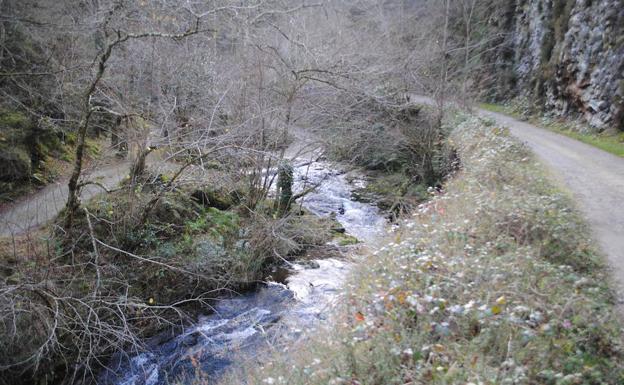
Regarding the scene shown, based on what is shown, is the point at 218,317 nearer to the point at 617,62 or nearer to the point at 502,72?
the point at 617,62

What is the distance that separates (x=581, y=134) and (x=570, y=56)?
446 centimetres

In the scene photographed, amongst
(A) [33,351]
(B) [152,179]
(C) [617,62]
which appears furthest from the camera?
(C) [617,62]

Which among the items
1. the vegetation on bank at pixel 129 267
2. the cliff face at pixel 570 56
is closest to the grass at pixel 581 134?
the cliff face at pixel 570 56

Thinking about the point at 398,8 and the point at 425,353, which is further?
the point at 398,8

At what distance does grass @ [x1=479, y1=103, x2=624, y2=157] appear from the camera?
42.5 feet

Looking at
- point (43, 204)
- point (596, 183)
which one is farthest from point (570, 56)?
point (43, 204)

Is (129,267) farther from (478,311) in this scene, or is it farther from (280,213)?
(478,311)

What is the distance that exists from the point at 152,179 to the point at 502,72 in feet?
71.3

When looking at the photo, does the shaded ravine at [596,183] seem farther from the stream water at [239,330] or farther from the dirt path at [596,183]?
the stream water at [239,330]

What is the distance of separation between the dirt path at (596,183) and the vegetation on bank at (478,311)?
0.87ft

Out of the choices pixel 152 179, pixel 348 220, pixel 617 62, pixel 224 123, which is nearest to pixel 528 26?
pixel 617 62

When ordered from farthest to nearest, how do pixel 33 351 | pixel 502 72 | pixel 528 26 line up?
1. pixel 502 72
2. pixel 528 26
3. pixel 33 351

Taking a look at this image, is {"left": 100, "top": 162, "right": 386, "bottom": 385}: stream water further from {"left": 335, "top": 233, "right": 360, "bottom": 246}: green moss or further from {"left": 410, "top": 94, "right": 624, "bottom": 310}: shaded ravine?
{"left": 410, "top": 94, "right": 624, "bottom": 310}: shaded ravine

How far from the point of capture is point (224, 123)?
40.8ft
